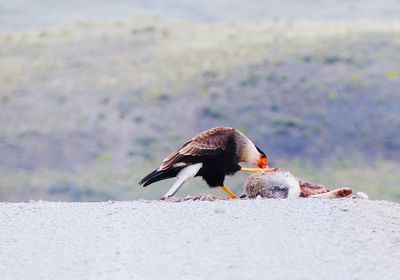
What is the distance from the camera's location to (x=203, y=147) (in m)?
13.0

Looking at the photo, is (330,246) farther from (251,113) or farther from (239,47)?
(239,47)

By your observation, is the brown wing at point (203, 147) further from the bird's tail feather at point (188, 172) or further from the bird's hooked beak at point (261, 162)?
the bird's hooked beak at point (261, 162)

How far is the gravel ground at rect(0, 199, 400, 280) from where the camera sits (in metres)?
9.42

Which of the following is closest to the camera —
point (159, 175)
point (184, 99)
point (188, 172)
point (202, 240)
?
point (202, 240)

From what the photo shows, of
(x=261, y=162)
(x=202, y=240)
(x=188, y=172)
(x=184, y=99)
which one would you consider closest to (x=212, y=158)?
(x=188, y=172)

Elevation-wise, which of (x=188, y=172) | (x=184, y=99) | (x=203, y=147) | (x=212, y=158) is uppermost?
(x=203, y=147)

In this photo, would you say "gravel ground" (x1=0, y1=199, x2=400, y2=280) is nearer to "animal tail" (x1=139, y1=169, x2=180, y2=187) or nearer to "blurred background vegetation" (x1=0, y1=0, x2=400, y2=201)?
"animal tail" (x1=139, y1=169, x2=180, y2=187)

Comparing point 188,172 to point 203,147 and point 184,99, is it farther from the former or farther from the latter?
point 184,99

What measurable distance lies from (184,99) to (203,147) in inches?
1149

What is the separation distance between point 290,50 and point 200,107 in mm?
6617

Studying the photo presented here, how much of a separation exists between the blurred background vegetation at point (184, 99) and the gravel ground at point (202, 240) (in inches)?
764

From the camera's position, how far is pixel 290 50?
1809 inches

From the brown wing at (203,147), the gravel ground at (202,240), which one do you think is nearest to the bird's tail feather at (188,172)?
the brown wing at (203,147)

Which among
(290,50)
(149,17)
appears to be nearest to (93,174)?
(290,50)
